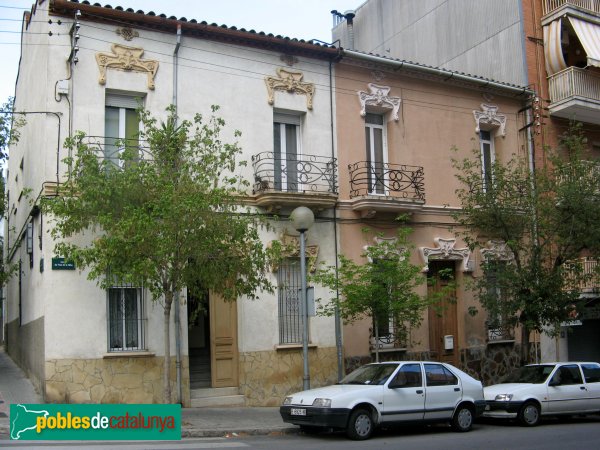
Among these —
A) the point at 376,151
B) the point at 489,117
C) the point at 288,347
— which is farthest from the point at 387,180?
the point at 288,347

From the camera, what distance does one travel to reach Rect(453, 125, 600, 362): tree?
16.7 meters

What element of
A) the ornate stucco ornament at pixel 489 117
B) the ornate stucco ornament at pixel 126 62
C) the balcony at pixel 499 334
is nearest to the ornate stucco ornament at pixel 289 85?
the ornate stucco ornament at pixel 126 62

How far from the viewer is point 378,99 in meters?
18.6

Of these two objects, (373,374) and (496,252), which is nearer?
(373,374)

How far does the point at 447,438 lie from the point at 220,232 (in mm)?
5352

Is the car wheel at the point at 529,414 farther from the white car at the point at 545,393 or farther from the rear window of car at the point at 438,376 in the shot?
the rear window of car at the point at 438,376

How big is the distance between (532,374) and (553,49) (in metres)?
11.1

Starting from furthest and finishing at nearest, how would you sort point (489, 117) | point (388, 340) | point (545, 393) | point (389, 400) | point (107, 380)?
point (489, 117)
point (388, 340)
point (545, 393)
point (107, 380)
point (389, 400)

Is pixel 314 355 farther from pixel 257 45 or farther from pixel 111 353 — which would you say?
pixel 257 45

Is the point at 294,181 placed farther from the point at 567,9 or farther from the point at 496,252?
the point at 567,9

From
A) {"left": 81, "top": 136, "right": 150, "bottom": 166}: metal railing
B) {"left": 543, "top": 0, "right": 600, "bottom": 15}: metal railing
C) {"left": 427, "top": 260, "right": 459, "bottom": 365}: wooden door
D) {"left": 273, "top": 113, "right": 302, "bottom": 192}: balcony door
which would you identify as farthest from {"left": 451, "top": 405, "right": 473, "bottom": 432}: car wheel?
{"left": 543, "top": 0, "right": 600, "bottom": 15}: metal railing

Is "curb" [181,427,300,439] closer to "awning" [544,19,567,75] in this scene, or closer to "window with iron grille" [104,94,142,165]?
"window with iron grille" [104,94,142,165]

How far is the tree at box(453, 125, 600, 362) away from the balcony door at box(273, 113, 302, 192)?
4.20 m

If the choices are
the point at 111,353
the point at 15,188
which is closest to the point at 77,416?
the point at 111,353
